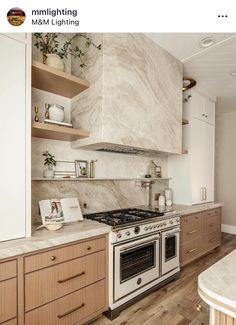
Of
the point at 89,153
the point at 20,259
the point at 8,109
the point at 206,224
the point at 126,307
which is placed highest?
the point at 8,109

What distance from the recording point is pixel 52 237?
1.46 m

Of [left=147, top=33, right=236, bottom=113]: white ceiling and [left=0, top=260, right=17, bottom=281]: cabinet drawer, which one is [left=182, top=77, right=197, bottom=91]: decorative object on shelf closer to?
[left=147, top=33, right=236, bottom=113]: white ceiling

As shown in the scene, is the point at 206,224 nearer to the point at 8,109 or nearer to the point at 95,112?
the point at 95,112

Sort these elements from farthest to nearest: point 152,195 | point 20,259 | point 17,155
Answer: point 152,195, point 17,155, point 20,259

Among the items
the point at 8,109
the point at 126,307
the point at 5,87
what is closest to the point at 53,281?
the point at 126,307

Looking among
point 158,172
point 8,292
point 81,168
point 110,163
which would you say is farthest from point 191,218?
point 8,292

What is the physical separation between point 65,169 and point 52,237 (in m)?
0.87

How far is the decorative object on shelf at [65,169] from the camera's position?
7.03 ft

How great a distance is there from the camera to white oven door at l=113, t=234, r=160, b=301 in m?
1.86

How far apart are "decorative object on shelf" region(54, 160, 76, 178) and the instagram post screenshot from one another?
0.05 ft

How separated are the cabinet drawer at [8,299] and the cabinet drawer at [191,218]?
2029mm
